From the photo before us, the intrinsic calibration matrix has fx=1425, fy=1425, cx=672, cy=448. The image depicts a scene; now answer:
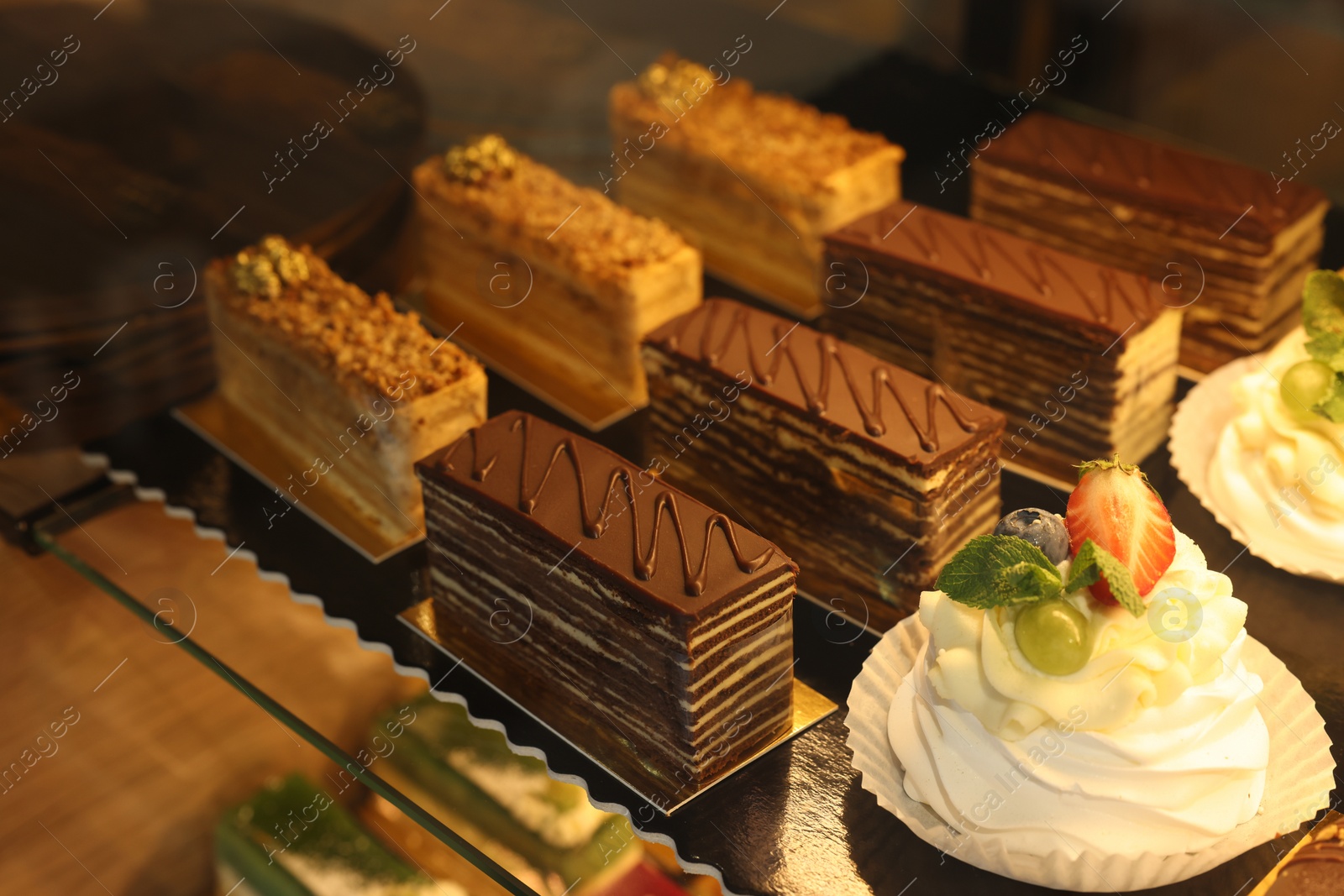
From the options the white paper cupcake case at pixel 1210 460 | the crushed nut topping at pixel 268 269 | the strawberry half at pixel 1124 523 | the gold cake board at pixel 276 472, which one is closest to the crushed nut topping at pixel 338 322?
the crushed nut topping at pixel 268 269

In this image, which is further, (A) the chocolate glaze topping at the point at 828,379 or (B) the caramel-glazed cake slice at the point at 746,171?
(B) the caramel-glazed cake slice at the point at 746,171

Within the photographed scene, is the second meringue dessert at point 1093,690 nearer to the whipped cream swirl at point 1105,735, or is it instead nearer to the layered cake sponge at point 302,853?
the whipped cream swirl at point 1105,735

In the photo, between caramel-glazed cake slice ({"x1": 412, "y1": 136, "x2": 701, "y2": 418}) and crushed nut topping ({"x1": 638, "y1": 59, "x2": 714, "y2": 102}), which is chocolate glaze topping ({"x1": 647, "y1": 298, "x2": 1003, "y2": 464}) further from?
crushed nut topping ({"x1": 638, "y1": 59, "x2": 714, "y2": 102})

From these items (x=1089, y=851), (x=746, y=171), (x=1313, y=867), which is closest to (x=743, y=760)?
(x=1089, y=851)

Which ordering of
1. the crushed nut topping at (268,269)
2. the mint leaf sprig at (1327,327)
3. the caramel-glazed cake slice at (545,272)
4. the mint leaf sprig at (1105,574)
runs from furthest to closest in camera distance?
the caramel-glazed cake slice at (545,272) < the crushed nut topping at (268,269) < the mint leaf sprig at (1327,327) < the mint leaf sprig at (1105,574)

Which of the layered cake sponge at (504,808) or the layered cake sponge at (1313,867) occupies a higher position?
the layered cake sponge at (1313,867)

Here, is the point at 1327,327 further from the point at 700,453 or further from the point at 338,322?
the point at 338,322

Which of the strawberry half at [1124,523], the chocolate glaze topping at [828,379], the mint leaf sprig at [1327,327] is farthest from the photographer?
the mint leaf sprig at [1327,327]
